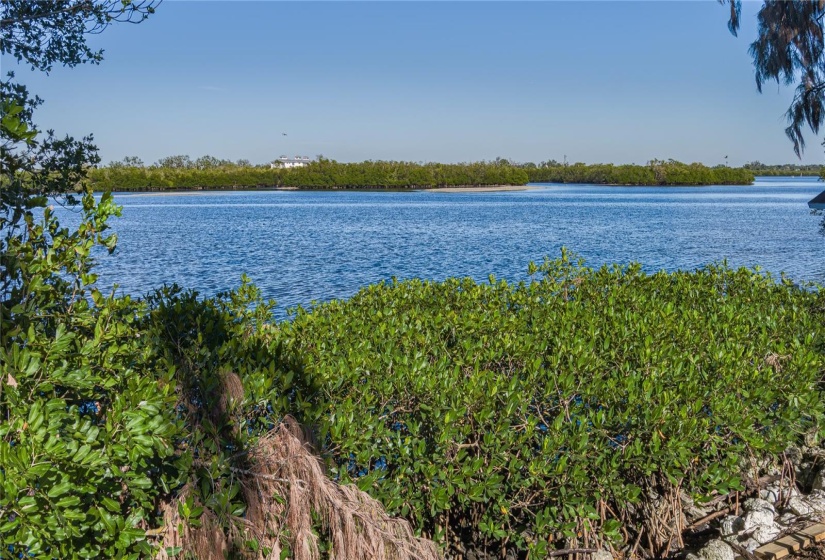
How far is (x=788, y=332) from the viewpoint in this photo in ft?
22.5

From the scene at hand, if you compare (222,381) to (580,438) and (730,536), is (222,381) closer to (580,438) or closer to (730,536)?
(580,438)

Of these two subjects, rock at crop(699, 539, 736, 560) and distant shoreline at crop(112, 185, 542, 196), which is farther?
distant shoreline at crop(112, 185, 542, 196)

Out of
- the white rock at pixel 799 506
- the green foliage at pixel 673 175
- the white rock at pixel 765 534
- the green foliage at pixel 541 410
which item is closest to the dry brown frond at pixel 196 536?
the green foliage at pixel 541 410

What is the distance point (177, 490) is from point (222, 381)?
1.91ft

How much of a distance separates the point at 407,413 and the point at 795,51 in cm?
1588

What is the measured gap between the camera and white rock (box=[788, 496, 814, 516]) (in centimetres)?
571

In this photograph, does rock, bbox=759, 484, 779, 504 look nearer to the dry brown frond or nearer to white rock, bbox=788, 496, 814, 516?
white rock, bbox=788, 496, 814, 516

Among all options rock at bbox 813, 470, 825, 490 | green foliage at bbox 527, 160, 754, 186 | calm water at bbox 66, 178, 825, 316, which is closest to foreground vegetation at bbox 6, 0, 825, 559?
rock at bbox 813, 470, 825, 490

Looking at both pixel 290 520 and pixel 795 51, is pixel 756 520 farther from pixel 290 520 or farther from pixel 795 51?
pixel 795 51

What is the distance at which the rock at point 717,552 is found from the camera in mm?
4934

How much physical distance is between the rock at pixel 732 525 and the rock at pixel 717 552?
488 millimetres

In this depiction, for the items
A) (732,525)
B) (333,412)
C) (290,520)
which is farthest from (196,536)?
(732,525)

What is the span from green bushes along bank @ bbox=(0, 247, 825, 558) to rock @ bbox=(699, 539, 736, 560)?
0.28 metres

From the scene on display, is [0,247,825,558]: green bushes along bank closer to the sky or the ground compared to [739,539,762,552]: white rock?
closer to the sky
